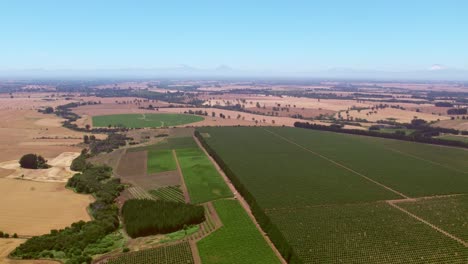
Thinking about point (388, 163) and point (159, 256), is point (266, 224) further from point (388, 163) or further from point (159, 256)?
point (388, 163)

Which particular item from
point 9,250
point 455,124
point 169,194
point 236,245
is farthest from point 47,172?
point 455,124

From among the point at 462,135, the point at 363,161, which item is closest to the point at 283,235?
the point at 363,161

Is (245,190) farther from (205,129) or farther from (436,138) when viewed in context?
(436,138)

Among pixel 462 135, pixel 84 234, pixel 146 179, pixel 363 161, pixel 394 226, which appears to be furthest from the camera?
pixel 462 135

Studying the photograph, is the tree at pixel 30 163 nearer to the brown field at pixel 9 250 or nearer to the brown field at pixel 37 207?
the brown field at pixel 37 207

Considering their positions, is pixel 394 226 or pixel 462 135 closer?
pixel 394 226

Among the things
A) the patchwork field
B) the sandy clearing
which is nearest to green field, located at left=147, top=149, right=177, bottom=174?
the patchwork field
